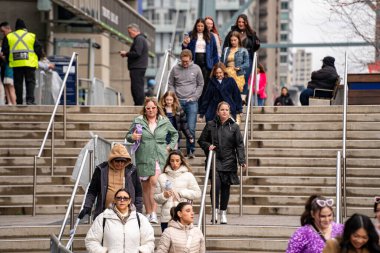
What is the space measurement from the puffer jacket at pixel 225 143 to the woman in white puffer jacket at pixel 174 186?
1828 mm

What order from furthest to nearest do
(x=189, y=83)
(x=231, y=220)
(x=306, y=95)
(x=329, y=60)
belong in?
(x=306, y=95), (x=329, y=60), (x=189, y=83), (x=231, y=220)

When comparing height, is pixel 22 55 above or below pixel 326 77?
above

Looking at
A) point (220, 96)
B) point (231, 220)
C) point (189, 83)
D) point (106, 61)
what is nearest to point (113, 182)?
point (231, 220)

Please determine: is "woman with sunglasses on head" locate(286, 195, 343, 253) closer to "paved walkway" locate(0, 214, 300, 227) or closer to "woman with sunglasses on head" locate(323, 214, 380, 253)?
"woman with sunglasses on head" locate(323, 214, 380, 253)

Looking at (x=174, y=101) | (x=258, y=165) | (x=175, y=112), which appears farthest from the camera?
(x=258, y=165)

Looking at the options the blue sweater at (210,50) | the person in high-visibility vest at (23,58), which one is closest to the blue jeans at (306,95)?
the blue sweater at (210,50)

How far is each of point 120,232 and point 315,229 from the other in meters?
3.08

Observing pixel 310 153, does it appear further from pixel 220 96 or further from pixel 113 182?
pixel 113 182

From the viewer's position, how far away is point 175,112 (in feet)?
69.6

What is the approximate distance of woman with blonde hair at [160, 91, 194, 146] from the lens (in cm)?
2094

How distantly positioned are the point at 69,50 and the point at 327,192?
23.3 metres

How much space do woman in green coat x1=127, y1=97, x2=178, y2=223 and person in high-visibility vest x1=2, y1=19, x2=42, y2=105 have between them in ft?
23.6

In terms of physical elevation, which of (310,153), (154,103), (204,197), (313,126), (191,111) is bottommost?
(204,197)

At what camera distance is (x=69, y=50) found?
4328cm
